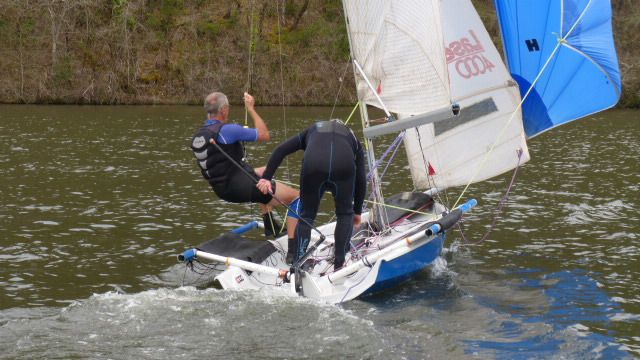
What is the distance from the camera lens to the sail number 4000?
1096 cm

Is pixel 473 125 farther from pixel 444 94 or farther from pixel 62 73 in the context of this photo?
pixel 62 73

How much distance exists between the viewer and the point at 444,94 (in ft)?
33.2

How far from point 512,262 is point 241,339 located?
16.1 ft

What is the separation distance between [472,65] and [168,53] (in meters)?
36.8

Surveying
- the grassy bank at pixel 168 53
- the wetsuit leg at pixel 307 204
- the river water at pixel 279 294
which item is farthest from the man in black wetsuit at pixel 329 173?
the grassy bank at pixel 168 53

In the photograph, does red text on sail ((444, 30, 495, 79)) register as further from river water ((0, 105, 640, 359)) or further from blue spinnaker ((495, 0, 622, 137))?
river water ((0, 105, 640, 359))

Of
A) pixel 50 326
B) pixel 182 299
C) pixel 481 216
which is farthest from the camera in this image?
pixel 481 216

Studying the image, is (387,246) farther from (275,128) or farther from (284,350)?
(275,128)

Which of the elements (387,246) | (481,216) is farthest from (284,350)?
(481,216)

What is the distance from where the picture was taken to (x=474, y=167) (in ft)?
36.8

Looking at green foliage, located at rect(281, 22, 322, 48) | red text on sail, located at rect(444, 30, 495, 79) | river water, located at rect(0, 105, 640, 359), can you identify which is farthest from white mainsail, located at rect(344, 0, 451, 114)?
green foliage, located at rect(281, 22, 322, 48)

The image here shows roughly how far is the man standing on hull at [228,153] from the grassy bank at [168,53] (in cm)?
3192

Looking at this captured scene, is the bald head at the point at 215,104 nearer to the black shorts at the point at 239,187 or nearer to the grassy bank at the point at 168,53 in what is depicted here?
the black shorts at the point at 239,187

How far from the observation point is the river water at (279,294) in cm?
749
